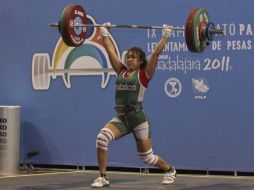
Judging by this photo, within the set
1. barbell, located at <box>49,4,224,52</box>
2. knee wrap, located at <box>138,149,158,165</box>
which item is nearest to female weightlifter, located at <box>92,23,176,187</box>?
knee wrap, located at <box>138,149,158,165</box>

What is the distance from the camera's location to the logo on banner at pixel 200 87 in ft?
24.5

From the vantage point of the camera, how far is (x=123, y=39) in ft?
26.1

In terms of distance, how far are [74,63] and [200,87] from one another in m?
1.76

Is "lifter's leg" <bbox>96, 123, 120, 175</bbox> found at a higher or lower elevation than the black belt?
lower

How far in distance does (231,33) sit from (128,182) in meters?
2.11

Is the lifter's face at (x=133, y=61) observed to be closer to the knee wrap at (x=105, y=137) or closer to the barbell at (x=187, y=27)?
the barbell at (x=187, y=27)

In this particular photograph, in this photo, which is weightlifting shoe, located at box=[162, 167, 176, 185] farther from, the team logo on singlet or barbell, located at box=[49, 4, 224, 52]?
barbell, located at box=[49, 4, 224, 52]

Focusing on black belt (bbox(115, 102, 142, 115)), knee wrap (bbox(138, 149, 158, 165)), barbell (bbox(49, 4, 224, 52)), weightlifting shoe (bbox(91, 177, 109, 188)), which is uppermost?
barbell (bbox(49, 4, 224, 52))

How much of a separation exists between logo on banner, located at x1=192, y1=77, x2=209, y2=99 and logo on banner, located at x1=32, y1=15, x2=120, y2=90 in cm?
111

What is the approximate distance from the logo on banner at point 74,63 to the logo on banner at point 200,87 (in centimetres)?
111

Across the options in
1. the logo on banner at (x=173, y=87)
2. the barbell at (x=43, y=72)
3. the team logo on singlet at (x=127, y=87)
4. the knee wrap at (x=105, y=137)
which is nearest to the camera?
the knee wrap at (x=105, y=137)

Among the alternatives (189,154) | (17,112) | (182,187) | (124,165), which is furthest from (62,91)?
(182,187)

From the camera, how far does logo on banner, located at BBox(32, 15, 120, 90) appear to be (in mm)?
8086

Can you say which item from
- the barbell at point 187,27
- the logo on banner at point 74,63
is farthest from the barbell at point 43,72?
the barbell at point 187,27
